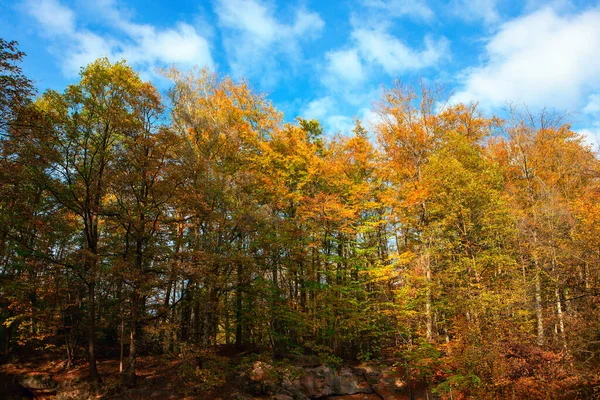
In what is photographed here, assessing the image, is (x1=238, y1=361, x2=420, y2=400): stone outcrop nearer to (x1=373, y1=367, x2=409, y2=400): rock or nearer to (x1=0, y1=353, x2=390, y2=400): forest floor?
(x1=373, y1=367, x2=409, y2=400): rock

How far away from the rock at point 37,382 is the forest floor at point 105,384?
0.08 m

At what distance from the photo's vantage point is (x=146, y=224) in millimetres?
14453

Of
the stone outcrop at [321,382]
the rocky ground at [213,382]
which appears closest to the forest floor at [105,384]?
the rocky ground at [213,382]

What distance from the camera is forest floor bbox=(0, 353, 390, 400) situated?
12805 millimetres

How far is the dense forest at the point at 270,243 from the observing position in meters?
12.4

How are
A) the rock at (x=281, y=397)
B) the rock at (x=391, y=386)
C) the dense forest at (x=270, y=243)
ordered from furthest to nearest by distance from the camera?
the rock at (x=391, y=386)
the rock at (x=281, y=397)
the dense forest at (x=270, y=243)

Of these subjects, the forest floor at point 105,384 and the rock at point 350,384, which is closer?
the forest floor at point 105,384

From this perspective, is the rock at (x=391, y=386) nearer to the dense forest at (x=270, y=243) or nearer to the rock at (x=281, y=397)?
the dense forest at (x=270, y=243)

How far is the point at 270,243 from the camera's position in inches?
642

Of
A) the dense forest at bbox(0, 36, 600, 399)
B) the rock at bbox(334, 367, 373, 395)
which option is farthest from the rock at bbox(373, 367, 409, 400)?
the dense forest at bbox(0, 36, 600, 399)

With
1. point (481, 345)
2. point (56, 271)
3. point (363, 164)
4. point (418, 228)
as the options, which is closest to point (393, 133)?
point (363, 164)

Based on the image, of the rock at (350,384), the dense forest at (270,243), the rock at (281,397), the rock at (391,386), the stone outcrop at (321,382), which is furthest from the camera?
the rock at (350,384)

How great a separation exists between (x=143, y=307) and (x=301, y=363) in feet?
26.7

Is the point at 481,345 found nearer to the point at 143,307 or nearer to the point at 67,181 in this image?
the point at 143,307
